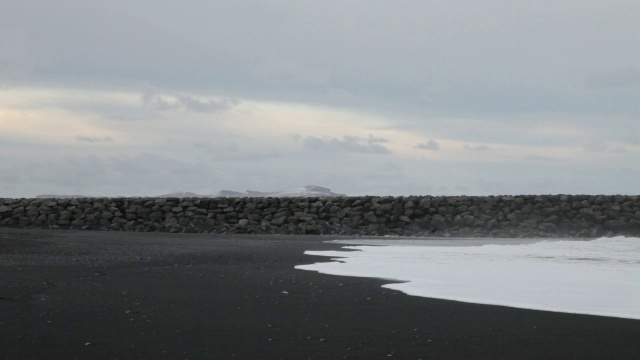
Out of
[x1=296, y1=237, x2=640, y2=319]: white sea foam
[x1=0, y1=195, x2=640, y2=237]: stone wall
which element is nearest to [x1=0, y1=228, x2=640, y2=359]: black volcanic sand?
[x1=296, y1=237, x2=640, y2=319]: white sea foam

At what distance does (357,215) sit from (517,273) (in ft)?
49.3

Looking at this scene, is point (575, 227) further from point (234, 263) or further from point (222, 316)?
point (222, 316)

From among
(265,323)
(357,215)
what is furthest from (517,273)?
(357,215)

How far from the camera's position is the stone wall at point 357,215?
23078 mm

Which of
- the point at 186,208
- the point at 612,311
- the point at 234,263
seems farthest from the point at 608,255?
the point at 186,208

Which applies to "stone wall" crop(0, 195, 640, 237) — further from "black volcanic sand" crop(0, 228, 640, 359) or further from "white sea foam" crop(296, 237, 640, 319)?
"black volcanic sand" crop(0, 228, 640, 359)

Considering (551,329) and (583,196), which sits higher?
(583,196)

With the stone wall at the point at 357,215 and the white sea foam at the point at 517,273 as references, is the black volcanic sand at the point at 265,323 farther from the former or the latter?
the stone wall at the point at 357,215

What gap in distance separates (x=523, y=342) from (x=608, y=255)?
7913mm

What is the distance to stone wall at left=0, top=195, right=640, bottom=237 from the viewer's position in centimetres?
2308

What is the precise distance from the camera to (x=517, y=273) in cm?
905

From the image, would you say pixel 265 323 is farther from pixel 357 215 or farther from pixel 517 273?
pixel 357 215

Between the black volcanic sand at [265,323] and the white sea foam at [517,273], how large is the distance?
0.44 m

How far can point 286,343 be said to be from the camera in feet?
15.0
